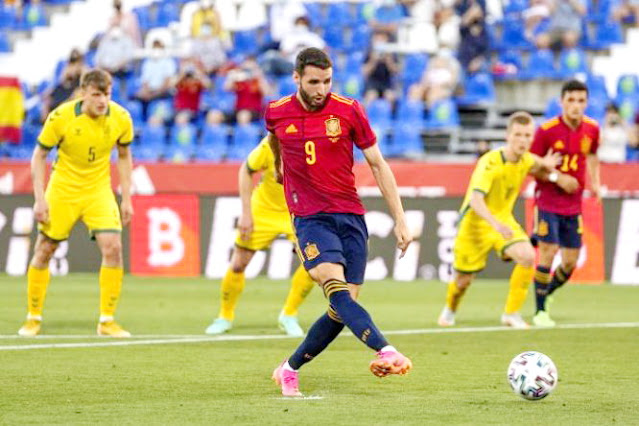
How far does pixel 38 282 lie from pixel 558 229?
538 centimetres

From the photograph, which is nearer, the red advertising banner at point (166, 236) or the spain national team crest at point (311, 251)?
the spain national team crest at point (311, 251)

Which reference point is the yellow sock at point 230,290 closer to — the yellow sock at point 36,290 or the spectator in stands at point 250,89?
the yellow sock at point 36,290

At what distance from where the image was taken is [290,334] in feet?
43.8

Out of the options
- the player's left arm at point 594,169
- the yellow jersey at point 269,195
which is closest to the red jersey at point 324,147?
the yellow jersey at point 269,195

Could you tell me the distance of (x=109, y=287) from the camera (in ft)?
43.0

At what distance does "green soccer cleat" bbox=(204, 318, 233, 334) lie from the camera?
536 inches

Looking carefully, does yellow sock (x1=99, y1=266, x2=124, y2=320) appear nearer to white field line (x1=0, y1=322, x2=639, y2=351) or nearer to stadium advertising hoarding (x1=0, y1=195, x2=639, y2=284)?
white field line (x1=0, y1=322, x2=639, y2=351)

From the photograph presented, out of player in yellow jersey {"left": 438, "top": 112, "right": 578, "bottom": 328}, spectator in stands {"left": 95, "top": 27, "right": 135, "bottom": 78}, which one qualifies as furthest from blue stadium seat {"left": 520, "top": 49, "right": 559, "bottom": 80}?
player in yellow jersey {"left": 438, "top": 112, "right": 578, "bottom": 328}

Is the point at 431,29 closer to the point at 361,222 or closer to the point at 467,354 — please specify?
the point at 467,354

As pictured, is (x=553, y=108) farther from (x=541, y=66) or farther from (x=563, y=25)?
(x=563, y=25)

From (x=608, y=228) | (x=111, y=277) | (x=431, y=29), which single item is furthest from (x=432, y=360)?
(x=431, y=29)

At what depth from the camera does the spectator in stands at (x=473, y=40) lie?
26766mm

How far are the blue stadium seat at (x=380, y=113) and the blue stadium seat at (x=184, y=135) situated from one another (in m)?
3.21

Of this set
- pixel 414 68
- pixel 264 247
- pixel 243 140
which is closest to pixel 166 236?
pixel 243 140
